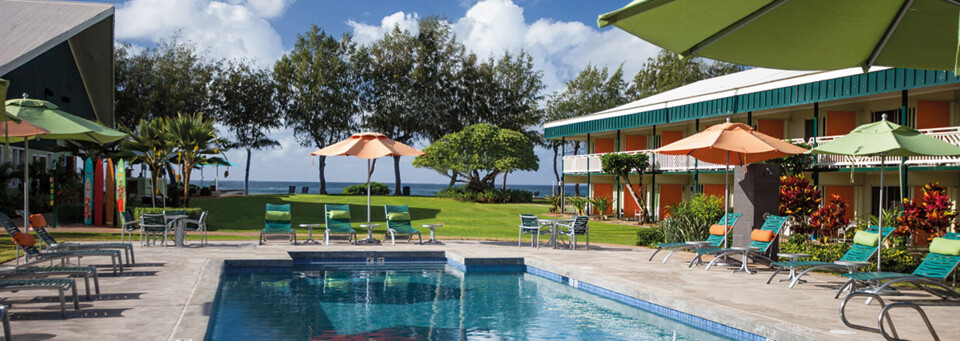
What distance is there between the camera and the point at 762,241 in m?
12.1

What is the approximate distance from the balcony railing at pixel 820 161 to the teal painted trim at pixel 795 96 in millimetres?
1208

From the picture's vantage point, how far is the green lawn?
2134 centimetres

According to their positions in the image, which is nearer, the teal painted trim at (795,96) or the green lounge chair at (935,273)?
the green lounge chair at (935,273)

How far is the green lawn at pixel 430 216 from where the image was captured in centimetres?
2134

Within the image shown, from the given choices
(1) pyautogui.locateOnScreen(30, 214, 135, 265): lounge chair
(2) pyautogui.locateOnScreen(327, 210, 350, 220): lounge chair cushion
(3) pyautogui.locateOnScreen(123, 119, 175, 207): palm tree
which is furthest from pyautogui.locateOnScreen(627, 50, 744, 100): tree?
(1) pyautogui.locateOnScreen(30, 214, 135, 265): lounge chair

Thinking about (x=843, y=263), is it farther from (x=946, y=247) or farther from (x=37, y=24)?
(x=37, y=24)

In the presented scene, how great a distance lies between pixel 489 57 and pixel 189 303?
45.9m

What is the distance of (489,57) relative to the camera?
5244cm

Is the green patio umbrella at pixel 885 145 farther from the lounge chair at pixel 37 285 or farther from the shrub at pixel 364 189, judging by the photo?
the shrub at pixel 364 189

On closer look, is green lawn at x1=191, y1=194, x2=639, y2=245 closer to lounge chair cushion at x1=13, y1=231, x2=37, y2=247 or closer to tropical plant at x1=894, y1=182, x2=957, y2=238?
tropical plant at x1=894, y1=182, x2=957, y2=238

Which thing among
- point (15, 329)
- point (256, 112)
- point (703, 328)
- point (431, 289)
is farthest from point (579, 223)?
point (256, 112)

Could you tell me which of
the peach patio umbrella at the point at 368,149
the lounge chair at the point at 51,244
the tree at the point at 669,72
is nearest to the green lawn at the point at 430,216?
the peach patio umbrella at the point at 368,149

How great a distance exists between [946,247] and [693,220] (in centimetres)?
692

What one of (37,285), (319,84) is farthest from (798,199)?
(319,84)
